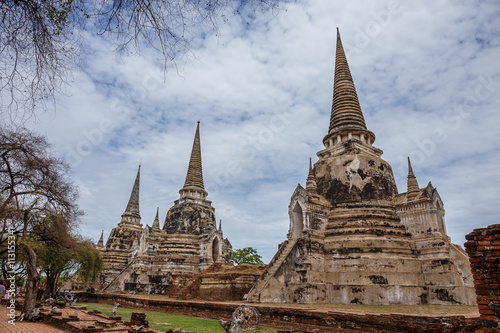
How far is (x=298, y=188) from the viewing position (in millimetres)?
19609

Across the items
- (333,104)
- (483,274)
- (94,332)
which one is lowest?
(94,332)

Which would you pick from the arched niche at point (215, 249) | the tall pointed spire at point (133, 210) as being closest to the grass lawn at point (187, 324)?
the arched niche at point (215, 249)

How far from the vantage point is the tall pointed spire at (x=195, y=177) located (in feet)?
108

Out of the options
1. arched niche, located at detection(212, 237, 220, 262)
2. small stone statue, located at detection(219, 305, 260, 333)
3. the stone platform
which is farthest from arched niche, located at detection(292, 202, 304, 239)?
arched niche, located at detection(212, 237, 220, 262)

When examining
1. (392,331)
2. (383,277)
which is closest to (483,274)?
(392,331)

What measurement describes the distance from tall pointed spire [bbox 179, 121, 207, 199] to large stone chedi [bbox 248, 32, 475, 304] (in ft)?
48.0

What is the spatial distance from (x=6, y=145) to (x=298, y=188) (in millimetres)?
13915

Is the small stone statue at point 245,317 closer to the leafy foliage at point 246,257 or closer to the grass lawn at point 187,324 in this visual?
the grass lawn at point 187,324

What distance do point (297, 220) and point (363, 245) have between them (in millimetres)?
4451

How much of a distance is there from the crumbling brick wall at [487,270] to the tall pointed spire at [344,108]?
16843mm

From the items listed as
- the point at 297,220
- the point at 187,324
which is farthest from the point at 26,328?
the point at 297,220

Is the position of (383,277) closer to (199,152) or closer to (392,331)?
(392,331)

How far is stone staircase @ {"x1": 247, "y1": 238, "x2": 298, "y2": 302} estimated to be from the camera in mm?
15945

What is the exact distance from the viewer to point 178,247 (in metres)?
29.3
